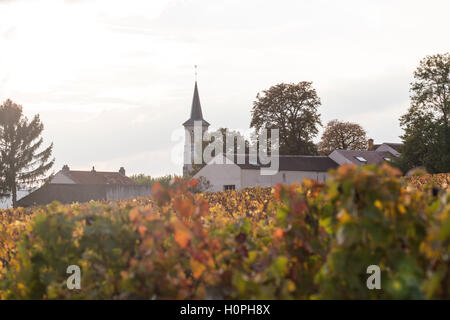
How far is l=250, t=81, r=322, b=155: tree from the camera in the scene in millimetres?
74188

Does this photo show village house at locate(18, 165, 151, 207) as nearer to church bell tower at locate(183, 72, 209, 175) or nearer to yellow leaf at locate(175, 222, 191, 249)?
yellow leaf at locate(175, 222, 191, 249)

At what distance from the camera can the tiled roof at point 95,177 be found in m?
75.1

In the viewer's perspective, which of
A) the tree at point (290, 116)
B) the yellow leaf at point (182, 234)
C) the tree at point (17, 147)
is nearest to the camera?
the yellow leaf at point (182, 234)

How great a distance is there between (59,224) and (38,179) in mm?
63656

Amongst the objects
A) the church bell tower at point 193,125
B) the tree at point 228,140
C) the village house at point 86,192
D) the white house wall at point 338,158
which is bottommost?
the village house at point 86,192

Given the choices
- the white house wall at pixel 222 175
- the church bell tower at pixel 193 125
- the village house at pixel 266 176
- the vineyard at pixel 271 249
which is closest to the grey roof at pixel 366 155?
the village house at pixel 266 176

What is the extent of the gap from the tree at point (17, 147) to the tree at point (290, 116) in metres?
29.0

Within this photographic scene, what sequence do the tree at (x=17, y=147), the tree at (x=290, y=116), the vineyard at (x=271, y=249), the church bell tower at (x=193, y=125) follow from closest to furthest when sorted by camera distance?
the vineyard at (x=271, y=249)
the tree at (x=17, y=147)
the tree at (x=290, y=116)
the church bell tower at (x=193, y=125)

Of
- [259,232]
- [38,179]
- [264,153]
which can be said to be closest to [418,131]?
[264,153]

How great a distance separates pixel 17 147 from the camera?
2463 inches

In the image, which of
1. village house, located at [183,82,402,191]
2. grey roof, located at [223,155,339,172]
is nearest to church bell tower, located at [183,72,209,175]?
grey roof, located at [223,155,339,172]

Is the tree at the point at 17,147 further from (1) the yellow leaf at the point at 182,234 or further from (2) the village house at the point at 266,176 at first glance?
(1) the yellow leaf at the point at 182,234

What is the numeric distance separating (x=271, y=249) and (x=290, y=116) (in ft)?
239
